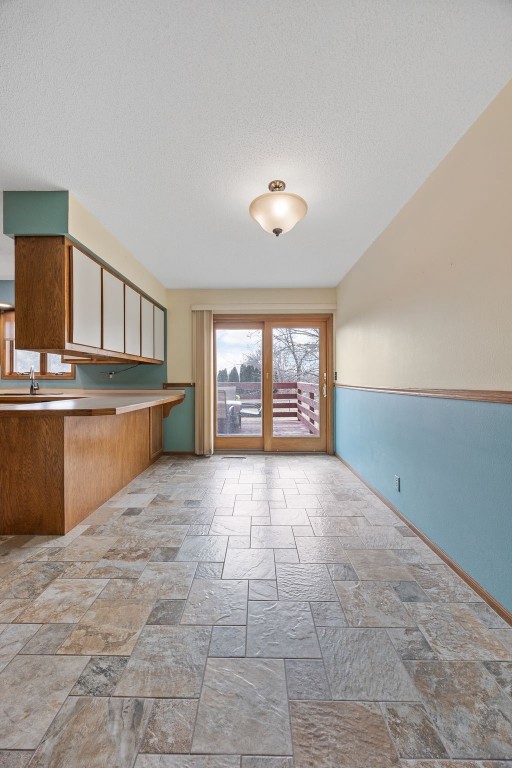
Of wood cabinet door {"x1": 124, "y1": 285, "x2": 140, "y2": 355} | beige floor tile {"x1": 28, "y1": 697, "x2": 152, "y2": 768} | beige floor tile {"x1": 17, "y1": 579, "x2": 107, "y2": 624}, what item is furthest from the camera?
wood cabinet door {"x1": 124, "y1": 285, "x2": 140, "y2": 355}

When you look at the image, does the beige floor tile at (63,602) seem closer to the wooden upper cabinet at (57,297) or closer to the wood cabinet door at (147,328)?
the wooden upper cabinet at (57,297)

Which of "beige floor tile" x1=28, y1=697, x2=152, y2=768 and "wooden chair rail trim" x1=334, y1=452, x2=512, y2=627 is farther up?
"wooden chair rail trim" x1=334, y1=452, x2=512, y2=627

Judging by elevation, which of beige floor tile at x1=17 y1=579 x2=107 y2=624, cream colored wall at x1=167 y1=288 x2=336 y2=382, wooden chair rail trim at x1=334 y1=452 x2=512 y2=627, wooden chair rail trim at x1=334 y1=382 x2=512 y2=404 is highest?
cream colored wall at x1=167 y1=288 x2=336 y2=382

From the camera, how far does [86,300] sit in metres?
2.76

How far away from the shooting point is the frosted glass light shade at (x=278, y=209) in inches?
91.0

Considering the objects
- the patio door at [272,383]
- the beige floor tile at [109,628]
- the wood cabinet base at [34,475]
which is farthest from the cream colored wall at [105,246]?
the beige floor tile at [109,628]

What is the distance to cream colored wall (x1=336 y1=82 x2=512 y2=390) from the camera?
1.56m

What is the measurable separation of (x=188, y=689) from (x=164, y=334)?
4.27m

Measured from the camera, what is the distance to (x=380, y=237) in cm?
308

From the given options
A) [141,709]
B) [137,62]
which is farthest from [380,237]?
[141,709]

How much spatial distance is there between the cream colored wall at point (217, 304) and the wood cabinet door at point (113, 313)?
1438mm

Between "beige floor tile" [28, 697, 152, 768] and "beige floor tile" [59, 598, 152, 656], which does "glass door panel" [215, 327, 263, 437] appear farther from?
"beige floor tile" [28, 697, 152, 768]

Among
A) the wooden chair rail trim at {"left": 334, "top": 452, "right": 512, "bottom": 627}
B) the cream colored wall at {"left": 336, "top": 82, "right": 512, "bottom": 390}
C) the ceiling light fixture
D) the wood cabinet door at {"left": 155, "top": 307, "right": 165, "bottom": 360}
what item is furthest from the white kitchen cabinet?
the wooden chair rail trim at {"left": 334, "top": 452, "right": 512, "bottom": 627}

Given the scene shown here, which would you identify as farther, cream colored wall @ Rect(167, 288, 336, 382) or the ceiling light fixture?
cream colored wall @ Rect(167, 288, 336, 382)
